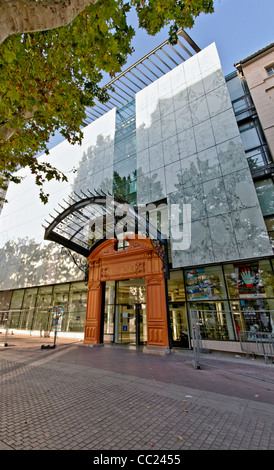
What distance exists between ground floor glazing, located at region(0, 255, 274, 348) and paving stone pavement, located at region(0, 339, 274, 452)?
295cm

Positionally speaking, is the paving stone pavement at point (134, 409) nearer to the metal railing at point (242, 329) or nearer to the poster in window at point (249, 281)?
the metal railing at point (242, 329)

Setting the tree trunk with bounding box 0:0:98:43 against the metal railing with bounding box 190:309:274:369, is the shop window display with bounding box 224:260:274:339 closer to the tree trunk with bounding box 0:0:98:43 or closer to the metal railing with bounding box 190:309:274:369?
the metal railing with bounding box 190:309:274:369

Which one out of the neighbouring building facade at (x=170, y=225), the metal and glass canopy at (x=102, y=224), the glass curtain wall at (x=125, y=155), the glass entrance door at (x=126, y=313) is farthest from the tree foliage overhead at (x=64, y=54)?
the glass entrance door at (x=126, y=313)

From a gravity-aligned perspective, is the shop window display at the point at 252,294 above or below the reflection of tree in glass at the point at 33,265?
below

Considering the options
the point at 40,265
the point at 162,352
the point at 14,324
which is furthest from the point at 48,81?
the point at 14,324

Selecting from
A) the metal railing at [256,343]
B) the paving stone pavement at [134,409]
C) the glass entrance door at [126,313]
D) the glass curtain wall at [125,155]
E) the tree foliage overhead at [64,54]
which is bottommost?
the paving stone pavement at [134,409]

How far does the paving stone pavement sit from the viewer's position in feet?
9.16

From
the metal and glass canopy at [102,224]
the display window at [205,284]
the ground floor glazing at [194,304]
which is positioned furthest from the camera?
the metal and glass canopy at [102,224]

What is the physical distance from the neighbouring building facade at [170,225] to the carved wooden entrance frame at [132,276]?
6 cm

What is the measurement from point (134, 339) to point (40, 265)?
37.5ft

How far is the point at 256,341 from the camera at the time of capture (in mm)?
8508

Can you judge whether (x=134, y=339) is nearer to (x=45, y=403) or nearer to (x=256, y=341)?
(x=256, y=341)

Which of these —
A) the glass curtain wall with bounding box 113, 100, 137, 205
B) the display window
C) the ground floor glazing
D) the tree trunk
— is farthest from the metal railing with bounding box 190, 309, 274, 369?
the glass curtain wall with bounding box 113, 100, 137, 205

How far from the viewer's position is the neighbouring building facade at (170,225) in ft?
34.2
